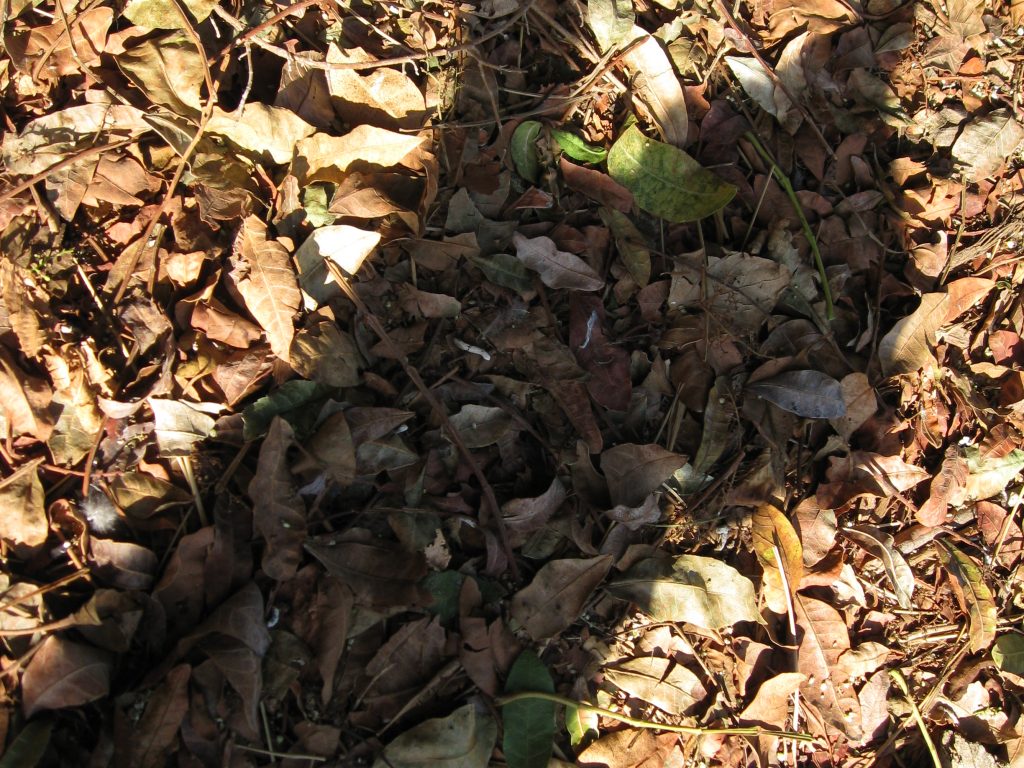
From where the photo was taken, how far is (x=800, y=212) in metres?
2.08

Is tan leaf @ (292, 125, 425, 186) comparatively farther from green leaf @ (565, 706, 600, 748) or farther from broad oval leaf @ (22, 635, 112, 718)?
green leaf @ (565, 706, 600, 748)

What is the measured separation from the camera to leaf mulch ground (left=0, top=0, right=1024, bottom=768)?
1616 mm

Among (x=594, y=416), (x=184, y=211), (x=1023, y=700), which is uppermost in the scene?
(x=184, y=211)

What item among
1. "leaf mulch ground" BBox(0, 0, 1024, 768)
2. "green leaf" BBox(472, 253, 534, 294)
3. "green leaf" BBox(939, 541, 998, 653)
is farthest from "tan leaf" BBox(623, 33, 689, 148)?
"green leaf" BBox(939, 541, 998, 653)

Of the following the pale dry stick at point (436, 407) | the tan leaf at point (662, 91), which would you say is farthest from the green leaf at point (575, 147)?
the pale dry stick at point (436, 407)

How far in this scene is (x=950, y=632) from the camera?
210 centimetres

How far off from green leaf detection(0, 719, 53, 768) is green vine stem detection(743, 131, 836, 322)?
2111mm

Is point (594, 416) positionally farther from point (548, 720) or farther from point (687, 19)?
point (687, 19)

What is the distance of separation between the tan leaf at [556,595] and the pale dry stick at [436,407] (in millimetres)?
64

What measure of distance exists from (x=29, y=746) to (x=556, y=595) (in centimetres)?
113

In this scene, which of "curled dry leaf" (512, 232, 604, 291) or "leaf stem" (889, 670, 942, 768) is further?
"leaf stem" (889, 670, 942, 768)

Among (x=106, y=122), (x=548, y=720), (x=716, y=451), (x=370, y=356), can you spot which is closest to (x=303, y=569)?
(x=370, y=356)

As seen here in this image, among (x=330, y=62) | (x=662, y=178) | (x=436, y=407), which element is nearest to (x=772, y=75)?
(x=662, y=178)

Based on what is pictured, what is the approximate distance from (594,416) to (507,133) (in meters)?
0.77
